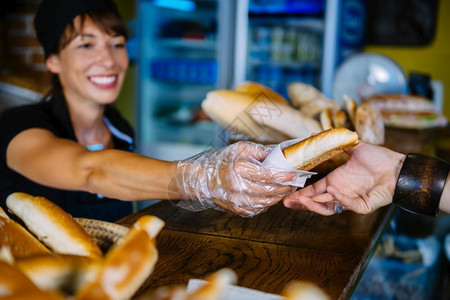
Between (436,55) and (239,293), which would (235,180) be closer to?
(239,293)

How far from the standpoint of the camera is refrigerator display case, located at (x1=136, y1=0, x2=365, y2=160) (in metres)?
3.75

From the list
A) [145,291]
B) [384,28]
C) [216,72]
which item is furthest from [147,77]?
[145,291]

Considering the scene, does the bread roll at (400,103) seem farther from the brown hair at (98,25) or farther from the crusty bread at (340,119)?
the brown hair at (98,25)

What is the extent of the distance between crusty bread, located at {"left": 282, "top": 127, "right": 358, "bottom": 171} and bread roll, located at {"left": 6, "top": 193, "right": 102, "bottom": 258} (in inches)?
18.1

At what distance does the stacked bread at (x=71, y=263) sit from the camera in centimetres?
49

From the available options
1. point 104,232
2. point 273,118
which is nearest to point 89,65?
point 273,118

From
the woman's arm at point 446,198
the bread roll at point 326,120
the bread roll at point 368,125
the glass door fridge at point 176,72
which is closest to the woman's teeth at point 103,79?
the bread roll at point 326,120

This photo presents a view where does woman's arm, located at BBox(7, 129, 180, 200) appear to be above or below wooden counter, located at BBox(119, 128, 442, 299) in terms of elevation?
above

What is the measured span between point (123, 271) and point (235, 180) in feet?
1.52

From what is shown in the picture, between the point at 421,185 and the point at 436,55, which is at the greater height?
the point at 436,55

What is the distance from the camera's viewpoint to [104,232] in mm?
750

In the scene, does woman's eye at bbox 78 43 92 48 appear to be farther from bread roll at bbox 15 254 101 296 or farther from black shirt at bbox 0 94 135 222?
bread roll at bbox 15 254 101 296

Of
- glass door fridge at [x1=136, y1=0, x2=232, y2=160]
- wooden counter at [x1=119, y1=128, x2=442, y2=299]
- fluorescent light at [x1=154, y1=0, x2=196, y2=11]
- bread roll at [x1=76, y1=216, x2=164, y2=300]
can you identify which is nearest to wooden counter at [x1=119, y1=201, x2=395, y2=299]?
wooden counter at [x1=119, y1=128, x2=442, y2=299]

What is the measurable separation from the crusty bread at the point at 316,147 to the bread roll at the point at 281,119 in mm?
495
